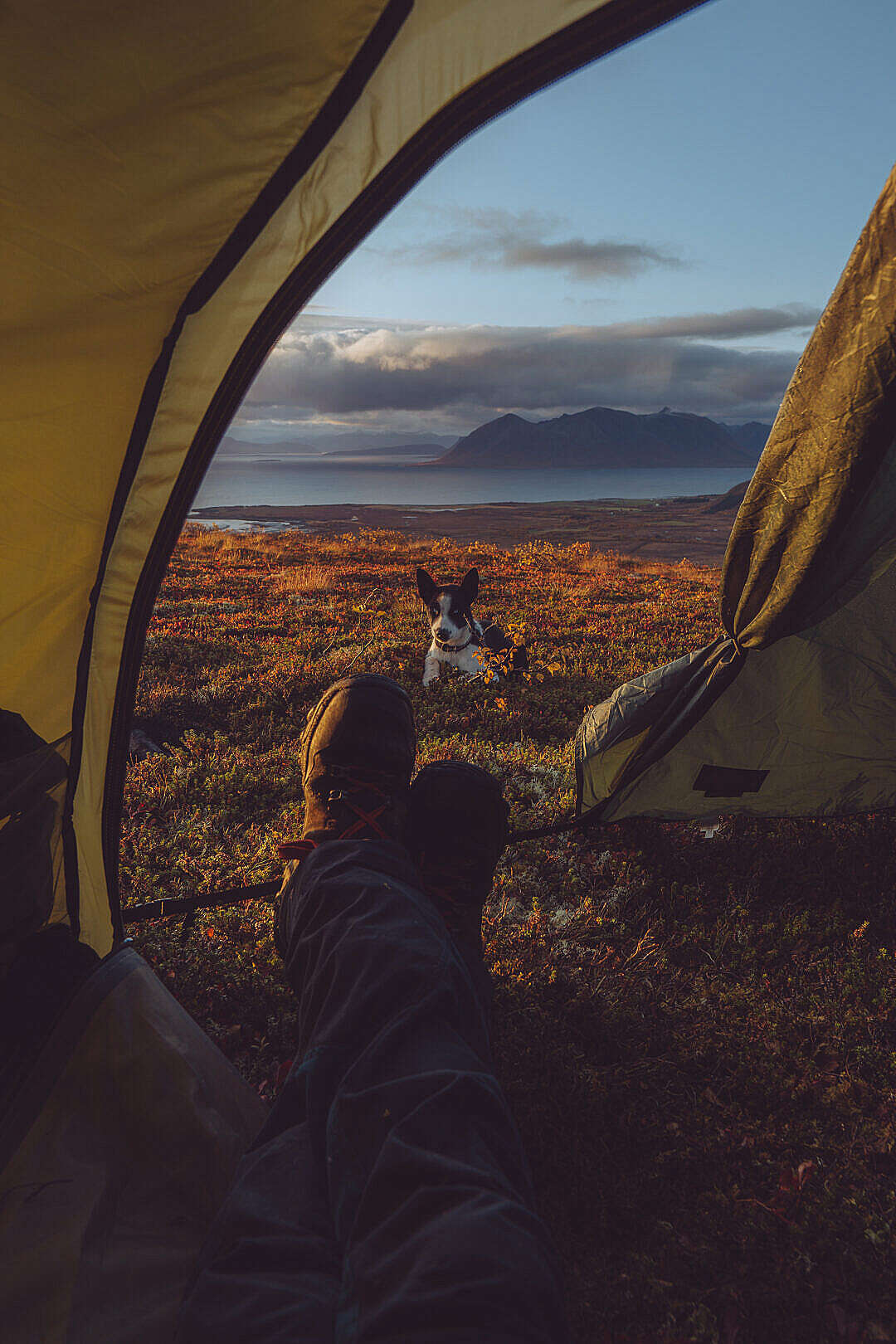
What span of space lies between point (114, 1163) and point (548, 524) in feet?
185

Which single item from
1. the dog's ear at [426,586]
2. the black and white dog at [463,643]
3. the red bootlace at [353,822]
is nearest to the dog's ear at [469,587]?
the black and white dog at [463,643]

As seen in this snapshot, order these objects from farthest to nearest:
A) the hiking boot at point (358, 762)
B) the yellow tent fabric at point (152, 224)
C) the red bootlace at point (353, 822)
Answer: the hiking boot at point (358, 762), the red bootlace at point (353, 822), the yellow tent fabric at point (152, 224)

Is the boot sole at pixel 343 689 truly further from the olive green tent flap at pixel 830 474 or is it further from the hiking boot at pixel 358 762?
the olive green tent flap at pixel 830 474

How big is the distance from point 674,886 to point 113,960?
9.07ft

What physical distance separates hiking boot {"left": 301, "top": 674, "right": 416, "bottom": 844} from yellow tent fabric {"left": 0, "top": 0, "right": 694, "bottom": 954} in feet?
3.32

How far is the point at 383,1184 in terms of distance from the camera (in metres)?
1.20

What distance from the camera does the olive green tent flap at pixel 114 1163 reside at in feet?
3.82

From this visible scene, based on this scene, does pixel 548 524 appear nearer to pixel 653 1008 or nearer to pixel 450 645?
pixel 450 645

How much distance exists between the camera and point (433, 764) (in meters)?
3.22

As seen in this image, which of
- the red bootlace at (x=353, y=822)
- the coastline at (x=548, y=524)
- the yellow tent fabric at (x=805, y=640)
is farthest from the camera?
the coastline at (x=548, y=524)

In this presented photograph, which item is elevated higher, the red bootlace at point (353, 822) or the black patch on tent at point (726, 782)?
the red bootlace at point (353, 822)

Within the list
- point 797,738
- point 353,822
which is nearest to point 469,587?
point 797,738

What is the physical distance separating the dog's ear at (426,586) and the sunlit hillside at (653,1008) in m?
1.98

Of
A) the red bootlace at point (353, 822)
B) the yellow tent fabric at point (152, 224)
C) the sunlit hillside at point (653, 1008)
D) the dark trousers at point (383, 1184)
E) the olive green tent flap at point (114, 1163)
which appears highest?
the yellow tent fabric at point (152, 224)
